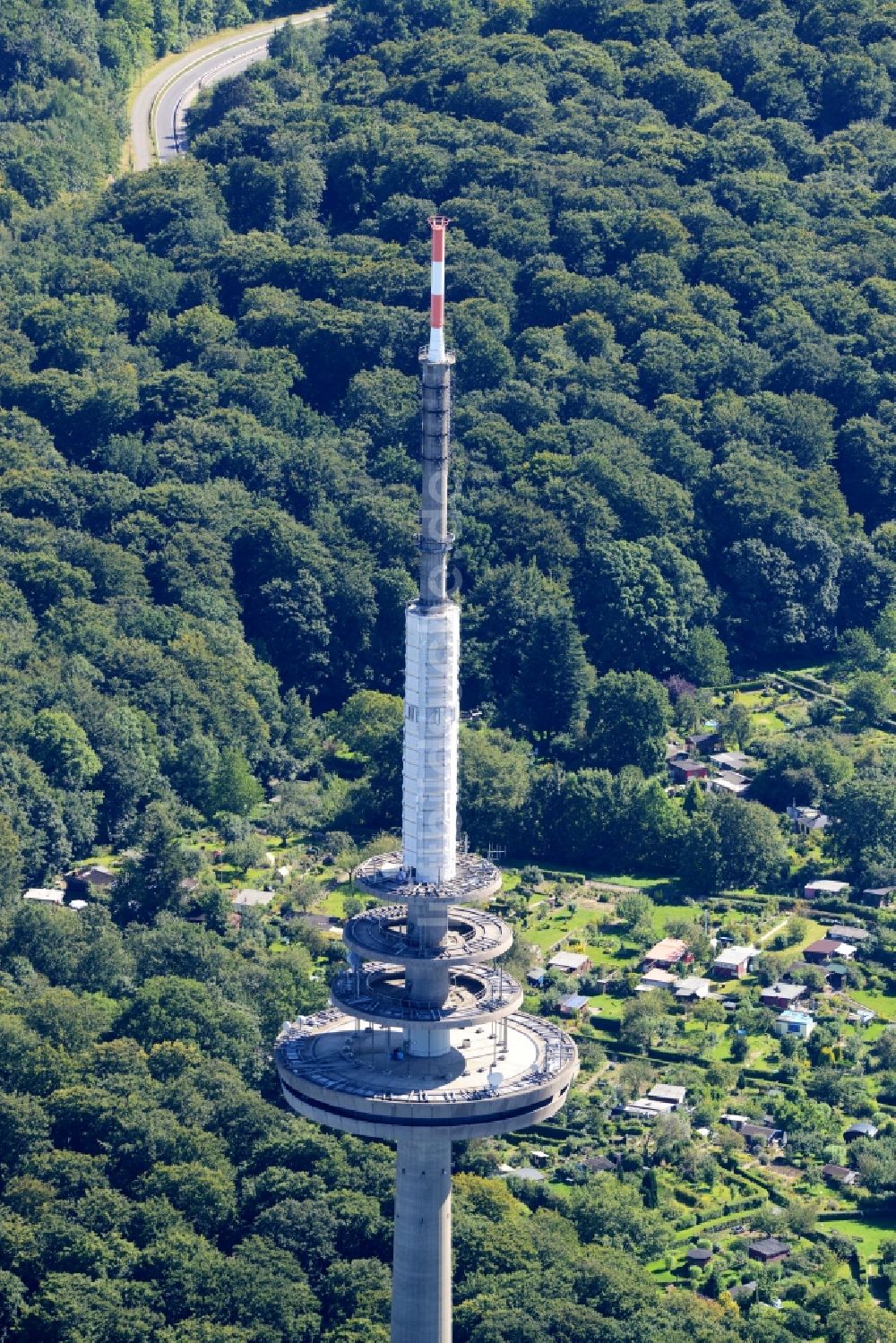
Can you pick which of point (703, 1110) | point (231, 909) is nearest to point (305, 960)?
point (231, 909)

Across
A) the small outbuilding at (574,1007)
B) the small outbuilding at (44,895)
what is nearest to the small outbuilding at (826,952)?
the small outbuilding at (574,1007)

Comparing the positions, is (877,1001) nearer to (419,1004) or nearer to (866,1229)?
(866,1229)

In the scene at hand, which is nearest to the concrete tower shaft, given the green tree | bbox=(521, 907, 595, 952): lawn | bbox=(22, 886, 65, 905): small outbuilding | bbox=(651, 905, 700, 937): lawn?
bbox=(521, 907, 595, 952): lawn

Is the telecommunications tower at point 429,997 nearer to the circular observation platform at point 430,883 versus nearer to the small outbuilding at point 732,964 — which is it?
the circular observation platform at point 430,883

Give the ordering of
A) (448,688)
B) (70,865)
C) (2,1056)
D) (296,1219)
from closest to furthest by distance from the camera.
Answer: (448,688)
(296,1219)
(2,1056)
(70,865)

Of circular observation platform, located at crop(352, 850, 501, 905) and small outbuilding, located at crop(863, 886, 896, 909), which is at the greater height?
circular observation platform, located at crop(352, 850, 501, 905)

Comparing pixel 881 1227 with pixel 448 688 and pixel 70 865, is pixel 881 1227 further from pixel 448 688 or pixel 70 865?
pixel 70 865

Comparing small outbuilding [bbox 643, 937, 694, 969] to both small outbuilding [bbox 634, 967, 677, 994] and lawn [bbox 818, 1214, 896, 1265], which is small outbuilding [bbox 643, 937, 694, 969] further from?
lawn [bbox 818, 1214, 896, 1265]
